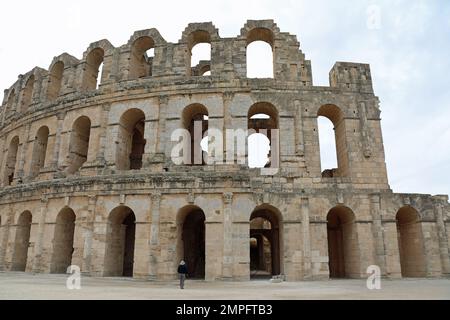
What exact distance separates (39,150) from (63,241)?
23.0 feet

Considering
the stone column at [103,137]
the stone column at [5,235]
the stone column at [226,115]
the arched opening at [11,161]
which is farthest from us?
the arched opening at [11,161]

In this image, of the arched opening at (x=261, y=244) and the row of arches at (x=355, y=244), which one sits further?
the arched opening at (x=261, y=244)

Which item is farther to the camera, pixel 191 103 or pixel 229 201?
pixel 191 103

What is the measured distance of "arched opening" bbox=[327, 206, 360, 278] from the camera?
16688 mm

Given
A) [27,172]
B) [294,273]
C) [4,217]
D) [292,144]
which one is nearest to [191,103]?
[292,144]

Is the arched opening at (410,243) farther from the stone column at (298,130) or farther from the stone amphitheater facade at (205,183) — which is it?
the stone column at (298,130)

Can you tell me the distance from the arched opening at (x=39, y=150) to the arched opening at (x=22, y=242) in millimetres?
2781

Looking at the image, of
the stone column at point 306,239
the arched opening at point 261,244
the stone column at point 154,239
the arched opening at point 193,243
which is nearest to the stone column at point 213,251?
the stone column at point 154,239

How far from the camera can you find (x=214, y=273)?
1541 centimetres

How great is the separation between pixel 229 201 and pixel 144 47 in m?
11.8

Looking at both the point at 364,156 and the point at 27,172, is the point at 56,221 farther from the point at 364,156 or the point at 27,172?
the point at 364,156

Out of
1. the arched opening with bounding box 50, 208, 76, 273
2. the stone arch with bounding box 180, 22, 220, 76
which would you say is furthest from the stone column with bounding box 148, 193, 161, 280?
the stone arch with bounding box 180, 22, 220, 76

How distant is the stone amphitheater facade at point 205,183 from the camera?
16172mm

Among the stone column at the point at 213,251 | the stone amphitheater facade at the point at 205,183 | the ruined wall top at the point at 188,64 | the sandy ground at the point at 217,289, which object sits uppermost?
the ruined wall top at the point at 188,64
